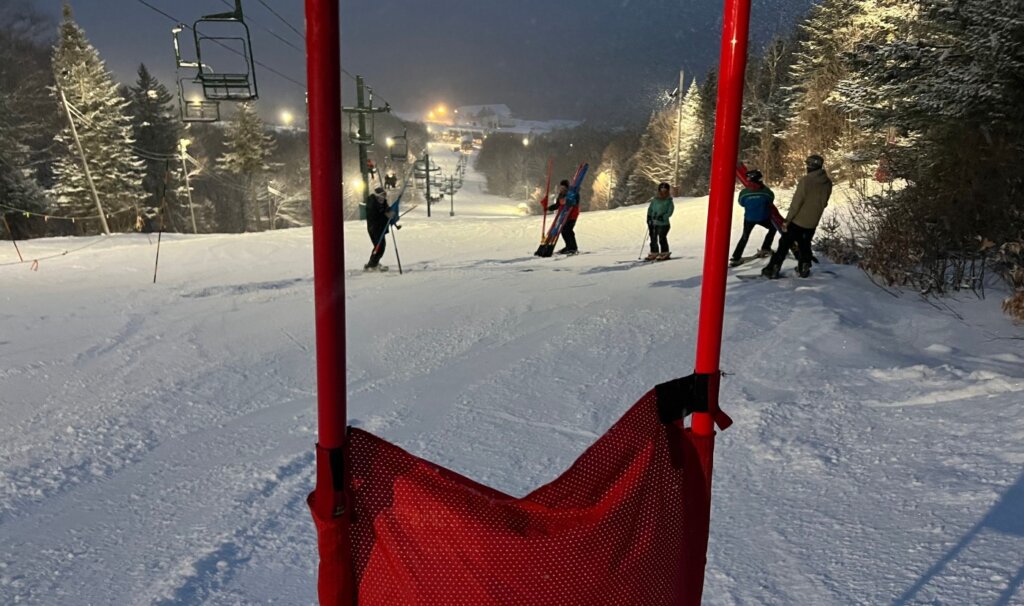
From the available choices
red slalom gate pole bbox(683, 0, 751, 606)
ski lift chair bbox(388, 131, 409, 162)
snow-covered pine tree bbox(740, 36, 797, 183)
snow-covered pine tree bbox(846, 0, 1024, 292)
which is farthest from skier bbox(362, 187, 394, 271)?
snow-covered pine tree bbox(740, 36, 797, 183)

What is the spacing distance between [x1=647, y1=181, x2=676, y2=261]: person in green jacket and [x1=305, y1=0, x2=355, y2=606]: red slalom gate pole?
450 inches

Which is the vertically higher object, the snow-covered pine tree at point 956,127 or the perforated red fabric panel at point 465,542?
the snow-covered pine tree at point 956,127

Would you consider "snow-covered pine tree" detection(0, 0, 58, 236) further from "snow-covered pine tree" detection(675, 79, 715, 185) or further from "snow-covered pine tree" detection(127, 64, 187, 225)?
"snow-covered pine tree" detection(675, 79, 715, 185)

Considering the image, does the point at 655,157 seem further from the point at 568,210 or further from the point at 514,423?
the point at 514,423

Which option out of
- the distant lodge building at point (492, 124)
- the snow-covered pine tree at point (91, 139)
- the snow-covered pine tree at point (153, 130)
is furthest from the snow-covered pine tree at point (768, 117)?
the distant lodge building at point (492, 124)

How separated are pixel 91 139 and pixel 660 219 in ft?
122

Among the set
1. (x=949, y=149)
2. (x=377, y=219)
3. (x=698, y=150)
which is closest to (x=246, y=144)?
(x=698, y=150)

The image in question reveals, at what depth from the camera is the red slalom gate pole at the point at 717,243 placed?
4.19ft

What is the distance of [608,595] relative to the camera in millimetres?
1284

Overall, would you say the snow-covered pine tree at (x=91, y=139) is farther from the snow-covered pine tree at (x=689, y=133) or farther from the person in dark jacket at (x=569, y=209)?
the snow-covered pine tree at (x=689, y=133)

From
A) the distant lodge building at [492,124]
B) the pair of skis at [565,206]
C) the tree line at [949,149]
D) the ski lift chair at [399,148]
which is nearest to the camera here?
the tree line at [949,149]

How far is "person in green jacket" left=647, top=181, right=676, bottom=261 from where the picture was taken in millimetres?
12117

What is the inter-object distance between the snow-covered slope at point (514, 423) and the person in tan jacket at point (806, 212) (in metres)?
0.45

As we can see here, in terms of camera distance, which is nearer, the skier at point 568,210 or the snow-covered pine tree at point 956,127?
the snow-covered pine tree at point 956,127
